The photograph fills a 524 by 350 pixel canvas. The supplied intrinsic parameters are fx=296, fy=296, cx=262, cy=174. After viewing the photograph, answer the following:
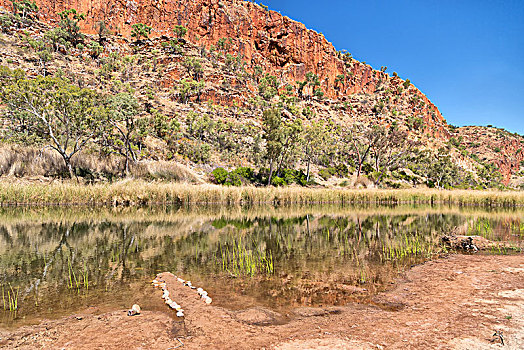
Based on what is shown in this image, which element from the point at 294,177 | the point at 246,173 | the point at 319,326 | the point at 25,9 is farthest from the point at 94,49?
the point at 319,326

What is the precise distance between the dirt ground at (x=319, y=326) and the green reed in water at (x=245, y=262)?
1724 millimetres

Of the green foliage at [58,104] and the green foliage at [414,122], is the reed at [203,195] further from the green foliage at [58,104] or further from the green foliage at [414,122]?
the green foliage at [414,122]

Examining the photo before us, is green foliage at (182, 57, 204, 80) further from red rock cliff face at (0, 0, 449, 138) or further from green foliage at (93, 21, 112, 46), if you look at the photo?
red rock cliff face at (0, 0, 449, 138)

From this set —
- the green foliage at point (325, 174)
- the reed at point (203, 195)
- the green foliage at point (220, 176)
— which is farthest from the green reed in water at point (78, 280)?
the green foliage at point (325, 174)

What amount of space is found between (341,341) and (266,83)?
108 metres

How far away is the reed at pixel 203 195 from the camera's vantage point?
69.5 ft

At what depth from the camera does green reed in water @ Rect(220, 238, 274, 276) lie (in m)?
6.73

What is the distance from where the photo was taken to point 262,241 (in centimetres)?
1037

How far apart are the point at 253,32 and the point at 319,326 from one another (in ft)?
482

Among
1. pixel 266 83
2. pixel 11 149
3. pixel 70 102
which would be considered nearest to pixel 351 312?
pixel 70 102

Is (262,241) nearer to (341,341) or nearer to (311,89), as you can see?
(341,341)

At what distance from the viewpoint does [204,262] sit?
297 inches

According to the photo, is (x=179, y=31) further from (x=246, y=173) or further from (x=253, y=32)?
(x=246, y=173)

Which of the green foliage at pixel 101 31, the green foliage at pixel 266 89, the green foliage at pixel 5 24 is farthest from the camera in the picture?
the green foliage at pixel 101 31
